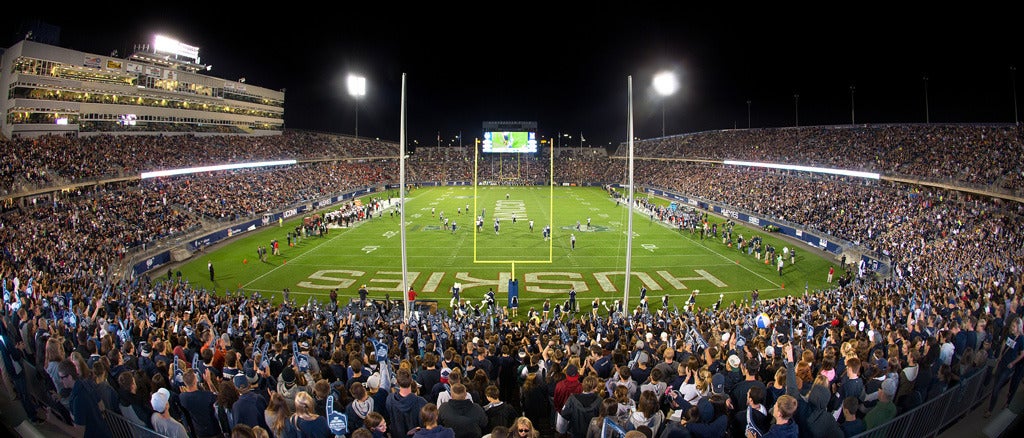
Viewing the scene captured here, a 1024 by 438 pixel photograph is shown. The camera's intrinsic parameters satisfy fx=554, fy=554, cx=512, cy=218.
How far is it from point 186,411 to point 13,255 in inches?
896

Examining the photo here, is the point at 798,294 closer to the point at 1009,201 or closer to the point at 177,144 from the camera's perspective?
the point at 1009,201

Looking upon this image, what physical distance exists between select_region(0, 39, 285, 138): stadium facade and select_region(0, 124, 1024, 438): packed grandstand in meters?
2.98

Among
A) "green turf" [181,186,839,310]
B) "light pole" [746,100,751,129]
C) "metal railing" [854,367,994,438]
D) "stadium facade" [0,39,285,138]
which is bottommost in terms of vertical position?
"green turf" [181,186,839,310]

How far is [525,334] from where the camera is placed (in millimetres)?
11812

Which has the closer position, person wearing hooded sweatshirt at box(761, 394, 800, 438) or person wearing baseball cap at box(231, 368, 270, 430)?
person wearing hooded sweatshirt at box(761, 394, 800, 438)

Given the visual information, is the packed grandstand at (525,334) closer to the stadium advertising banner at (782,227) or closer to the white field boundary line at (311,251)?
the stadium advertising banner at (782,227)

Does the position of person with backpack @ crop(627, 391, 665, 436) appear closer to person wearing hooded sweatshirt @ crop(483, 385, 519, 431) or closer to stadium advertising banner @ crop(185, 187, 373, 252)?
person wearing hooded sweatshirt @ crop(483, 385, 519, 431)

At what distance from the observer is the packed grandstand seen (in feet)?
18.2

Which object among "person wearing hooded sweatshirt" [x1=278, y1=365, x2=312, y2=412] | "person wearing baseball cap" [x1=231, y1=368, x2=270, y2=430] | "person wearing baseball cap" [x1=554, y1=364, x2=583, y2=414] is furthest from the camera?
"person wearing hooded sweatshirt" [x1=278, y1=365, x2=312, y2=412]

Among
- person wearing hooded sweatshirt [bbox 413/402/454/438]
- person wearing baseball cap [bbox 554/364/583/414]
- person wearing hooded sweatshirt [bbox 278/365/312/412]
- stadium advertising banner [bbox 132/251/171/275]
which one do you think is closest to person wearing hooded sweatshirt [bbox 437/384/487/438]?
person wearing hooded sweatshirt [bbox 413/402/454/438]

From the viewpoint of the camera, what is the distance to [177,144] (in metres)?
49.4

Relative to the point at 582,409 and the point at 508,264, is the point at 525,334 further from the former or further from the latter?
the point at 508,264

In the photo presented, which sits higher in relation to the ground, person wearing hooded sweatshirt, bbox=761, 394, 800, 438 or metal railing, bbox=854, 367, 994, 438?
person wearing hooded sweatshirt, bbox=761, 394, 800, 438

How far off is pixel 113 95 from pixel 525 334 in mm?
50422
